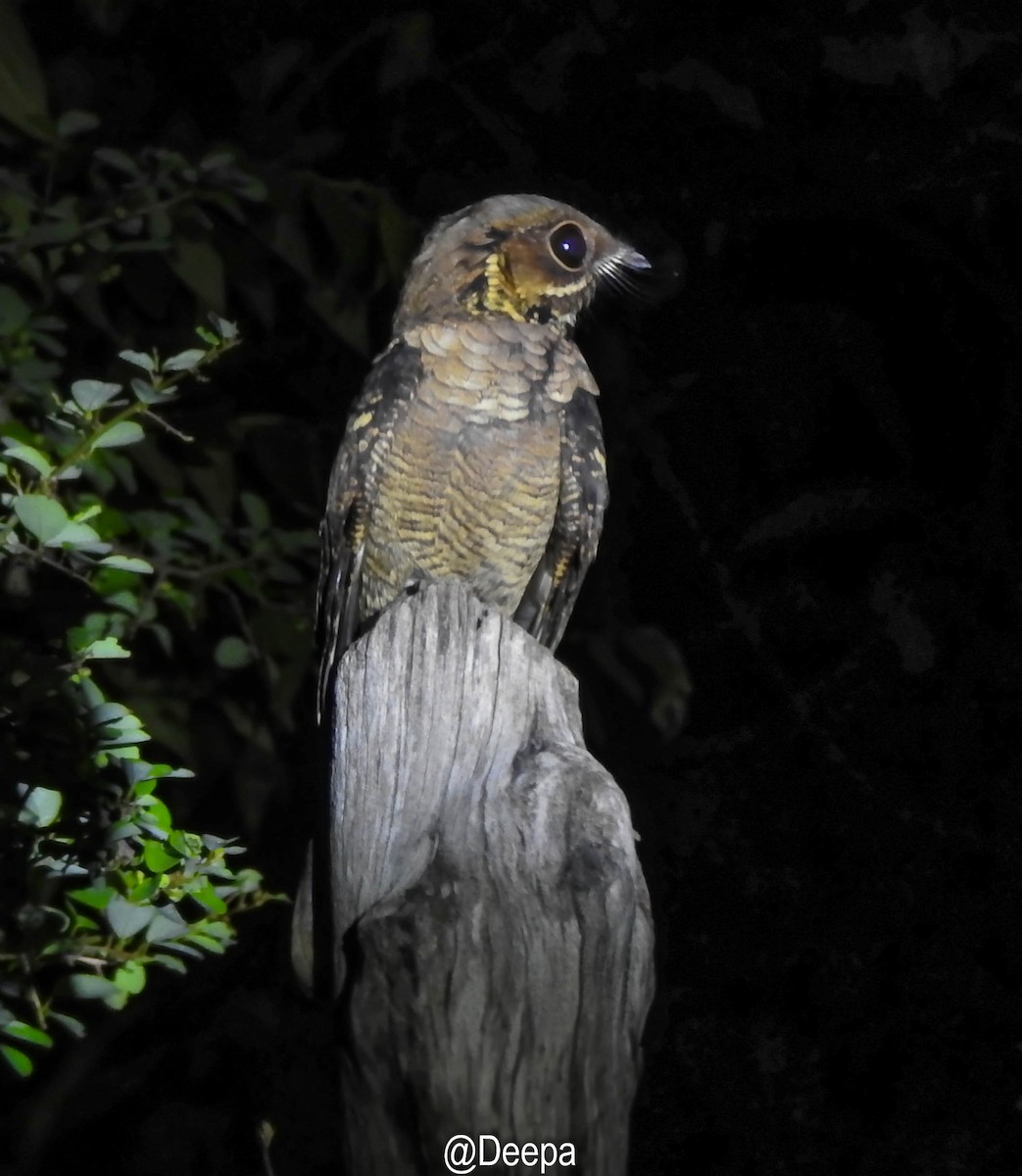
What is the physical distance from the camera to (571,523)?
2.83 meters

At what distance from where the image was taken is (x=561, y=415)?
9.09ft

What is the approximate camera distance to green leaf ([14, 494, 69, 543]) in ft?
6.52

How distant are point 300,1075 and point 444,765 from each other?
1.84 meters

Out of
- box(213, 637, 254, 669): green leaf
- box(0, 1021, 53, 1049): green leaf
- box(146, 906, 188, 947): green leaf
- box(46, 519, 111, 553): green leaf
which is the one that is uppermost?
box(46, 519, 111, 553): green leaf

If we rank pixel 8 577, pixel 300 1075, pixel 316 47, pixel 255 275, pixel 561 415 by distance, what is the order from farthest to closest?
pixel 316 47 < pixel 300 1075 < pixel 255 275 < pixel 561 415 < pixel 8 577

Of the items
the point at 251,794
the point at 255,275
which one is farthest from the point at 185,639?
the point at 255,275

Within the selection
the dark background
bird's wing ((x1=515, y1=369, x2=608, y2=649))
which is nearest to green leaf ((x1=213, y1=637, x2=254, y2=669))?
the dark background

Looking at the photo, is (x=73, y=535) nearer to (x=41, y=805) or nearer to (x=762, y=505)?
(x=41, y=805)

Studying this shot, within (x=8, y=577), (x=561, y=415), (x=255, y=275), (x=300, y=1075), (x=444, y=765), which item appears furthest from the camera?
(x=300, y=1075)

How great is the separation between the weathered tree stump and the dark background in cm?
149

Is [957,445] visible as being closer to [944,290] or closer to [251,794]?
[944,290]

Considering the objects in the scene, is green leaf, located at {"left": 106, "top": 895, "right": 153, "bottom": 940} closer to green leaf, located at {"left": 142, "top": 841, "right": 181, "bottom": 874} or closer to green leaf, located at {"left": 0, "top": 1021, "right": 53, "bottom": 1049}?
green leaf, located at {"left": 142, "top": 841, "right": 181, "bottom": 874}

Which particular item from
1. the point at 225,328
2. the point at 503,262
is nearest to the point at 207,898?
the point at 225,328

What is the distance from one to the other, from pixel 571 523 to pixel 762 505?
101 cm
